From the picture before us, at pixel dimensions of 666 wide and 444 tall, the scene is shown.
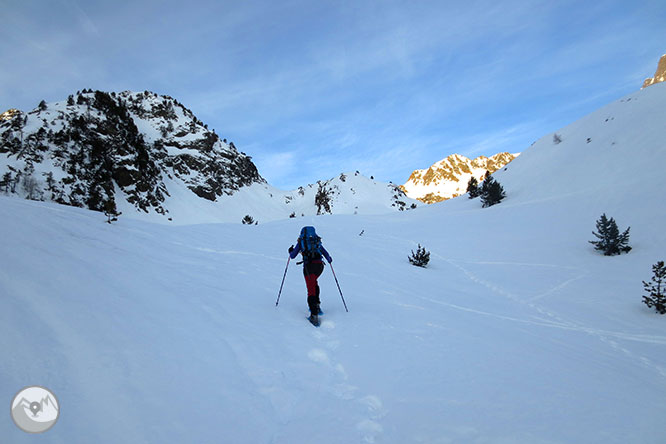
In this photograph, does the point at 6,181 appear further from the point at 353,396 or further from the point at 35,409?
the point at 353,396

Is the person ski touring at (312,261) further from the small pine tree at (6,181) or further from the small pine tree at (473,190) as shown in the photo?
the small pine tree at (6,181)

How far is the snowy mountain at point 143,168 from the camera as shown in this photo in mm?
28047

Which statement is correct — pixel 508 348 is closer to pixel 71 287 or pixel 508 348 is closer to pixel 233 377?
pixel 233 377

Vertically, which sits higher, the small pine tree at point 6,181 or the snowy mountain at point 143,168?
the snowy mountain at point 143,168

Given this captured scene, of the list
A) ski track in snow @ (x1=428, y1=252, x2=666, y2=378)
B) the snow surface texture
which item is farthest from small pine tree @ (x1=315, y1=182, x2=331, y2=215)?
ski track in snow @ (x1=428, y1=252, x2=666, y2=378)

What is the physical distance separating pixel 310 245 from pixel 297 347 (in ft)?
6.81

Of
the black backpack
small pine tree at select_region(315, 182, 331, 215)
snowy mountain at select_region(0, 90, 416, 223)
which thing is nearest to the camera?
the black backpack

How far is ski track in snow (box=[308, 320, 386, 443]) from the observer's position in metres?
2.39

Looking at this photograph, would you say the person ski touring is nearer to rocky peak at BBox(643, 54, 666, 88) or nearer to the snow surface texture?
the snow surface texture

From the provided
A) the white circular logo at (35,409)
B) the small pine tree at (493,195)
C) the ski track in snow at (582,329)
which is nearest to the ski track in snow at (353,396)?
the white circular logo at (35,409)

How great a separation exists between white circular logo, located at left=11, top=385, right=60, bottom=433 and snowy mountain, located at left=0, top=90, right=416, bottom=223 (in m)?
32.7

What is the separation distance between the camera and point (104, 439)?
67.9 inches

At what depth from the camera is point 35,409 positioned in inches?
70.4

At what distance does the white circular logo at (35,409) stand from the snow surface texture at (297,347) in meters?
0.05
